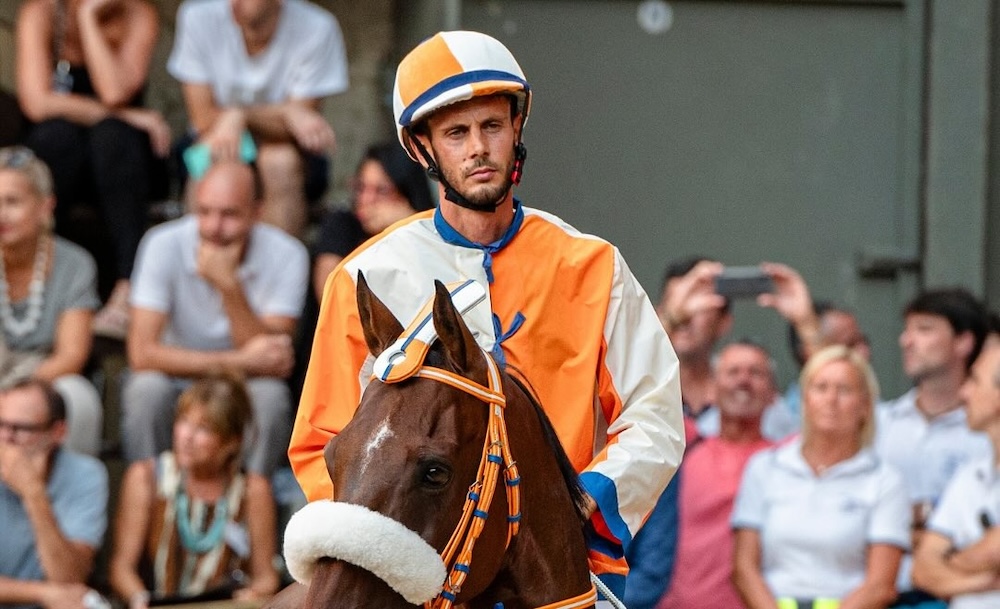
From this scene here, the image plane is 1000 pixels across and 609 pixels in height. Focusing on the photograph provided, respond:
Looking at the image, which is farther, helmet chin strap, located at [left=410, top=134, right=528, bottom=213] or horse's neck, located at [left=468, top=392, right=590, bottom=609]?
helmet chin strap, located at [left=410, top=134, right=528, bottom=213]

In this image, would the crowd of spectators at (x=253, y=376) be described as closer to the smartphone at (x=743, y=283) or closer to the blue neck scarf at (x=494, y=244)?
the smartphone at (x=743, y=283)

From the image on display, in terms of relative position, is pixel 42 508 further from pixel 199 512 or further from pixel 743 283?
pixel 743 283

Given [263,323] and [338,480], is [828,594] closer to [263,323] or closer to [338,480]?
[263,323]

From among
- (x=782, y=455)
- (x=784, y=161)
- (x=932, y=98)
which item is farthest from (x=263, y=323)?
(x=932, y=98)

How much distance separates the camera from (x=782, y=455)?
6.48 meters

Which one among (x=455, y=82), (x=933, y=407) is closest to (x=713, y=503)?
(x=933, y=407)

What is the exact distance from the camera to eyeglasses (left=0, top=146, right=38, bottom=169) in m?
7.22

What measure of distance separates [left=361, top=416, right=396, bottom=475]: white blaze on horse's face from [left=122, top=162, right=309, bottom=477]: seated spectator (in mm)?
3921

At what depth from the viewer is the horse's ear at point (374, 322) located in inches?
127

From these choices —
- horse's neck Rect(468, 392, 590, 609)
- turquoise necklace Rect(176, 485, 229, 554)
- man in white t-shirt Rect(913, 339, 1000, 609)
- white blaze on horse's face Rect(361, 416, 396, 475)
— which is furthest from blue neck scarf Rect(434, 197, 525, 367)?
man in white t-shirt Rect(913, 339, 1000, 609)

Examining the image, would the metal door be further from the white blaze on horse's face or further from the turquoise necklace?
the white blaze on horse's face

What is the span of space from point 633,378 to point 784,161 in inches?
240

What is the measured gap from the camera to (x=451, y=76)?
3.58 meters

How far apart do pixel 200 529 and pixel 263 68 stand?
255cm
